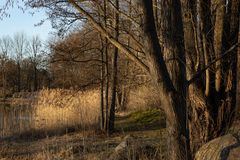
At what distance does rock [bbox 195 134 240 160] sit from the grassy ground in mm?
1705

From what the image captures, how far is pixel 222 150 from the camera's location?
4.84 m

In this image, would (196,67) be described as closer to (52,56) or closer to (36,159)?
(36,159)

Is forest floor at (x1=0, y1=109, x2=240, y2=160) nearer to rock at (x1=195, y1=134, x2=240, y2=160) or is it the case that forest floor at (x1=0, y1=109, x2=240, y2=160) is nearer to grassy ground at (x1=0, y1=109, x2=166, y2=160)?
grassy ground at (x1=0, y1=109, x2=166, y2=160)

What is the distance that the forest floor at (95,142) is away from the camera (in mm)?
8781

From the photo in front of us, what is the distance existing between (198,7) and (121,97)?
14971 mm

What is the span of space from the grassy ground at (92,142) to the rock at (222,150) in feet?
5.59

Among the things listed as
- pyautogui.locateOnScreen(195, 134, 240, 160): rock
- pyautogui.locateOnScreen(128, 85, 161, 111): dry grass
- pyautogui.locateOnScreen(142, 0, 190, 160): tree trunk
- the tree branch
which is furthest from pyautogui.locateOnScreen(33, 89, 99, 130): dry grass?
pyautogui.locateOnScreen(142, 0, 190, 160): tree trunk

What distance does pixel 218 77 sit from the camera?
24.7 ft

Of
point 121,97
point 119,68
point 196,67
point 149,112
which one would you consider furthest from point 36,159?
point 121,97

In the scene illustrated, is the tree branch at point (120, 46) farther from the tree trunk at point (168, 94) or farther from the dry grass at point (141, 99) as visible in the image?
the dry grass at point (141, 99)

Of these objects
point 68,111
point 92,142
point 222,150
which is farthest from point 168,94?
point 68,111

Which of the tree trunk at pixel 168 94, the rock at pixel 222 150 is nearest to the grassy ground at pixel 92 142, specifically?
the rock at pixel 222 150

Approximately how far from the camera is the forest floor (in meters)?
8.78

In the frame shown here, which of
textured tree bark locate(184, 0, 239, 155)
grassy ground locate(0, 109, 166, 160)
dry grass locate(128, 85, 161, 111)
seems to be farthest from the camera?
dry grass locate(128, 85, 161, 111)
